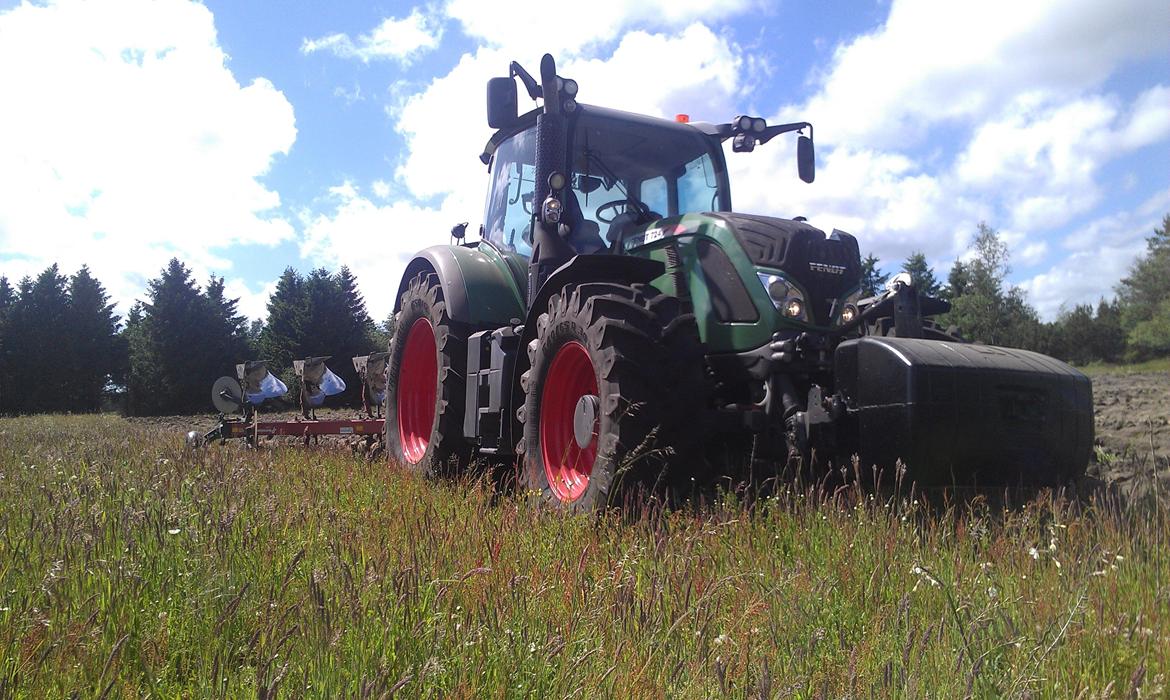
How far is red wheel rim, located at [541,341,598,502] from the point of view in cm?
445

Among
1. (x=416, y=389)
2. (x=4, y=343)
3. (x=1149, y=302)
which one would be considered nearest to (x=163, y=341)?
(x=4, y=343)

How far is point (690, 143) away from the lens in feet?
18.8

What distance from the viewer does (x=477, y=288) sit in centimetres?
567

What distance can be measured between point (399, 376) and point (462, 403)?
1406 mm

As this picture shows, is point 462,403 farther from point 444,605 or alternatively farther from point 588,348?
point 444,605

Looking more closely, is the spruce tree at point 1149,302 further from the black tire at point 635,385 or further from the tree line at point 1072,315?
the black tire at point 635,385

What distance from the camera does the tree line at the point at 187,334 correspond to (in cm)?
3912

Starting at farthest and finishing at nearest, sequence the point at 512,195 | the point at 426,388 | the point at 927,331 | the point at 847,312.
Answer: the point at 426,388, the point at 512,195, the point at 927,331, the point at 847,312

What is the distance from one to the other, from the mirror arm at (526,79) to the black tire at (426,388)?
1619mm

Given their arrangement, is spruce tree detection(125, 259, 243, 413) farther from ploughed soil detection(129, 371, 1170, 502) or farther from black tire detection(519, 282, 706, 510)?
black tire detection(519, 282, 706, 510)

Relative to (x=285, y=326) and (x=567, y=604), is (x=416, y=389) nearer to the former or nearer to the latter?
(x=567, y=604)

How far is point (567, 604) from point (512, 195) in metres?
4.06

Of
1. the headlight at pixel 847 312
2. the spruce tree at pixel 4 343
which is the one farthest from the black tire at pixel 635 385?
the spruce tree at pixel 4 343

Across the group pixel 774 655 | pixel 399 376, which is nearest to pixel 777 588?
pixel 774 655
